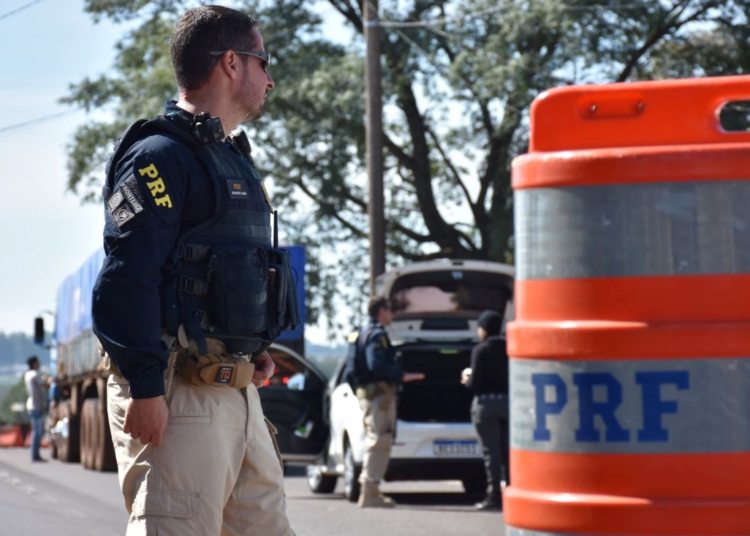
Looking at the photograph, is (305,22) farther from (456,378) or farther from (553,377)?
(553,377)

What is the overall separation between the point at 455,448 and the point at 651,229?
9352 mm

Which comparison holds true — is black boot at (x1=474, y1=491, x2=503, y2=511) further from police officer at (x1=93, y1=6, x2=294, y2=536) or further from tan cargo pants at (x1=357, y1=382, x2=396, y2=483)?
police officer at (x1=93, y1=6, x2=294, y2=536)

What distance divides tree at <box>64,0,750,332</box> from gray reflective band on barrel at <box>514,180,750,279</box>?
18167 mm

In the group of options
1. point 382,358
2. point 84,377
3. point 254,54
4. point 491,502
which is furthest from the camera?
point 84,377

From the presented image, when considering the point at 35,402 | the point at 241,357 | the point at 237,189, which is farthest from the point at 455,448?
the point at 35,402

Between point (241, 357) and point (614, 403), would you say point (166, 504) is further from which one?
point (614, 403)

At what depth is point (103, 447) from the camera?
18594 mm

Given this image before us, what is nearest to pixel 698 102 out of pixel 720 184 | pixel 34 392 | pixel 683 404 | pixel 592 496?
pixel 720 184

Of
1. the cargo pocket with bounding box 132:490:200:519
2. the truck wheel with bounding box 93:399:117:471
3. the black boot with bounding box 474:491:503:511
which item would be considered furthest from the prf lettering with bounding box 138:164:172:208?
the truck wheel with bounding box 93:399:117:471

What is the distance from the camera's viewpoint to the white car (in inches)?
484

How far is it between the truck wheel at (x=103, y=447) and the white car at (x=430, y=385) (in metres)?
5.27

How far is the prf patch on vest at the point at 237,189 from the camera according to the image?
150 inches

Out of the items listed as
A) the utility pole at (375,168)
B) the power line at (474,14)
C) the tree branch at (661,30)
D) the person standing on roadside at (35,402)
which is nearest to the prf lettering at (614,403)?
the utility pole at (375,168)

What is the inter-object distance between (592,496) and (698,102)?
0.89 meters
